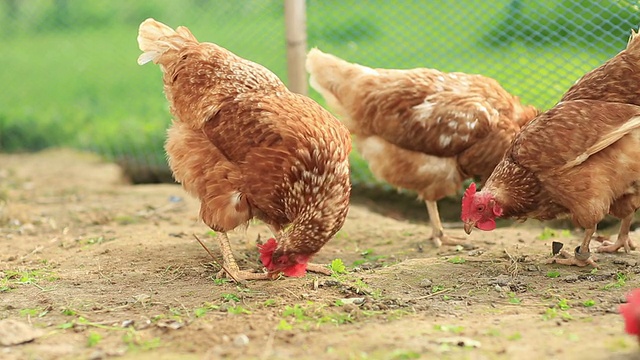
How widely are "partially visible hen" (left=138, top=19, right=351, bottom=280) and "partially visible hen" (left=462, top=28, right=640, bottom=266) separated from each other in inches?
41.8

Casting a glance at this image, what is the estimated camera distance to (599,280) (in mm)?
3902

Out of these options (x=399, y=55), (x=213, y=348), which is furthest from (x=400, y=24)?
(x=213, y=348)

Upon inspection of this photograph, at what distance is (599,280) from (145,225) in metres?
3.53

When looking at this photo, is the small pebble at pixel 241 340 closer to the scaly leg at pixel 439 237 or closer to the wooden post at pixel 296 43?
the scaly leg at pixel 439 237

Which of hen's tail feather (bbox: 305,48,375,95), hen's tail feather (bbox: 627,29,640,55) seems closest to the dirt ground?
hen's tail feather (bbox: 305,48,375,95)

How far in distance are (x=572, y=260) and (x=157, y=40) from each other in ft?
10.4

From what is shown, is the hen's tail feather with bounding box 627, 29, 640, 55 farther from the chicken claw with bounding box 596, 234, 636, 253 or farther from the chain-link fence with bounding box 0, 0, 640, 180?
the chicken claw with bounding box 596, 234, 636, 253

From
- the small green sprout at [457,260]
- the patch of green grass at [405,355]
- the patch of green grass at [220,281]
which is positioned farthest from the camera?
the small green sprout at [457,260]

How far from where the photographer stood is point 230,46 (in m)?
7.37

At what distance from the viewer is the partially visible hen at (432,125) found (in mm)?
4973

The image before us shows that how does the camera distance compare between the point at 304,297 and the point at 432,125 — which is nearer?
the point at 304,297

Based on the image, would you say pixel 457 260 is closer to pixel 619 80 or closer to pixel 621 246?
pixel 621 246

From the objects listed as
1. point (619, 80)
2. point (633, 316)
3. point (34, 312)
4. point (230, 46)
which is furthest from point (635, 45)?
point (230, 46)

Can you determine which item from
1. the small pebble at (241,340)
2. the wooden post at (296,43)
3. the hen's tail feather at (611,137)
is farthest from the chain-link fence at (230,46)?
the small pebble at (241,340)
